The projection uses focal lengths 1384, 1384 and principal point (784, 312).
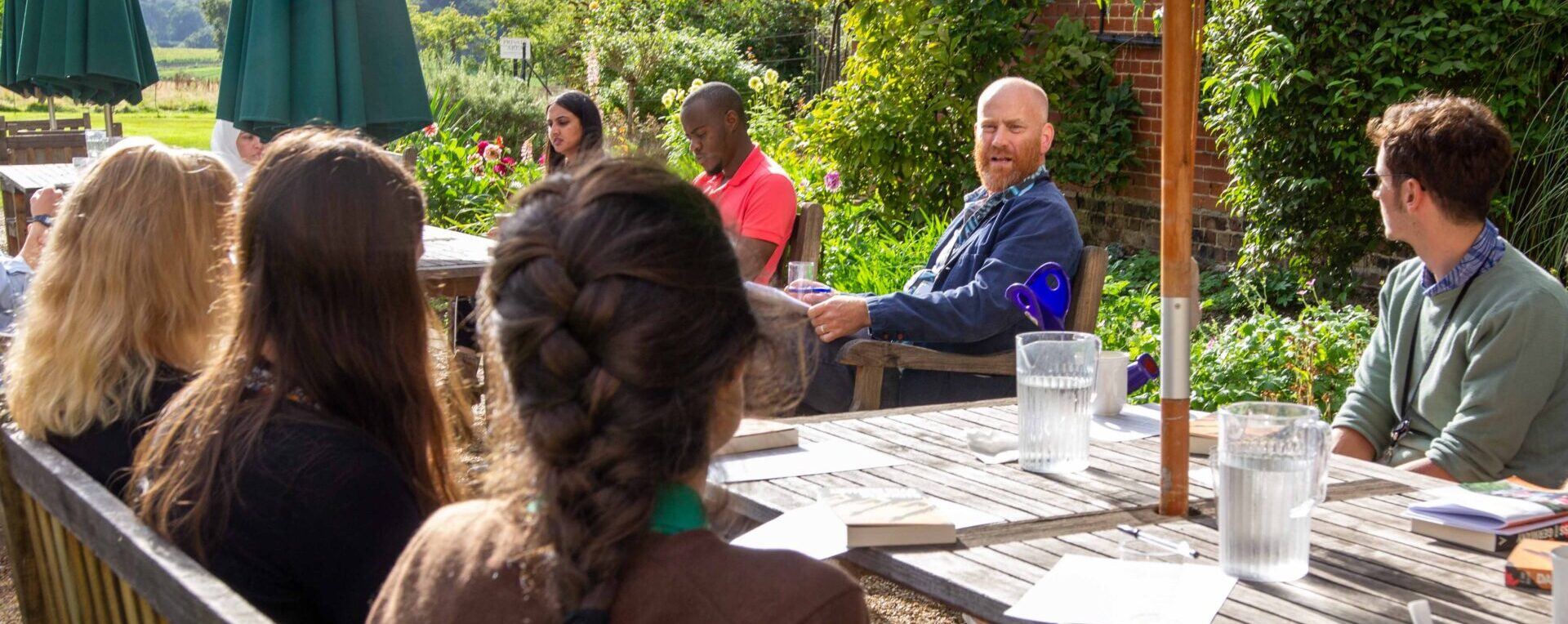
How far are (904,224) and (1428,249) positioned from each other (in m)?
4.79

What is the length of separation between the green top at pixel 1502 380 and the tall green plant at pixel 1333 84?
3178 millimetres

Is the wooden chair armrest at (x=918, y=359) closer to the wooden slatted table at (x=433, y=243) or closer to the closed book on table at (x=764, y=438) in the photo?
the wooden slatted table at (x=433, y=243)

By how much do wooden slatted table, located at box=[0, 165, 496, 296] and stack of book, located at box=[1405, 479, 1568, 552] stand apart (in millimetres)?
1730

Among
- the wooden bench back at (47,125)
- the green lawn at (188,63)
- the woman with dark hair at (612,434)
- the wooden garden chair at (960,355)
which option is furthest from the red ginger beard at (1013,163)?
the green lawn at (188,63)

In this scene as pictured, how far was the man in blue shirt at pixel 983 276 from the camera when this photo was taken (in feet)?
12.4

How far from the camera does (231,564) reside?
1.63m

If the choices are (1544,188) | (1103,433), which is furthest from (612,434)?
(1544,188)

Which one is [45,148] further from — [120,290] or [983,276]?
[120,290]

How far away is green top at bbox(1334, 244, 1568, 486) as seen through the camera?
2.63 m

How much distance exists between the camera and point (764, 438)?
2498 millimetres

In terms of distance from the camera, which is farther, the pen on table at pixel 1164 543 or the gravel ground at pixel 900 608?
the gravel ground at pixel 900 608

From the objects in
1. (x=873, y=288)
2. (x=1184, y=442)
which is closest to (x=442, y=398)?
(x=1184, y=442)

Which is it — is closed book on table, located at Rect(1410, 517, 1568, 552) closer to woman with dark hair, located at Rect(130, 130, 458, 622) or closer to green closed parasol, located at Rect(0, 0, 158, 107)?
woman with dark hair, located at Rect(130, 130, 458, 622)

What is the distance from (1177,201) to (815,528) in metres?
0.68
